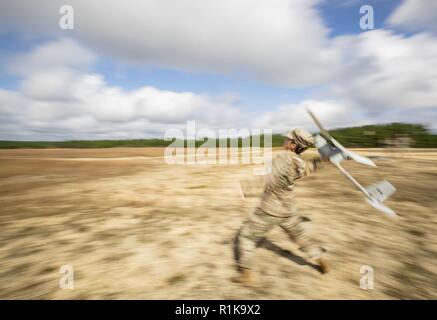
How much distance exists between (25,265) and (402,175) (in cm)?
1249

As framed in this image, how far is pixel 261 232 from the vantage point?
345 cm

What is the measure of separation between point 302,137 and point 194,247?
2.61m

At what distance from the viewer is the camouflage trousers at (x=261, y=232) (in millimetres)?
3430

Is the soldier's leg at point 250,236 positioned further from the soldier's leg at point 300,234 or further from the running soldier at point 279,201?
the soldier's leg at point 300,234

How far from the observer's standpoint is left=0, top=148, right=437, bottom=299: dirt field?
3369mm

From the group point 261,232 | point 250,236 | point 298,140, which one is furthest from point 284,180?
point 250,236

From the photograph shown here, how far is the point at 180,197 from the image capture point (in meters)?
8.34

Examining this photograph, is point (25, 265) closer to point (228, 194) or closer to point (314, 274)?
point (314, 274)

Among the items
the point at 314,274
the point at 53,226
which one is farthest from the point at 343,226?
the point at 53,226

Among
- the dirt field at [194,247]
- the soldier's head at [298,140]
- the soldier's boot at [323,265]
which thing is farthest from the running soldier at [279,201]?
the dirt field at [194,247]

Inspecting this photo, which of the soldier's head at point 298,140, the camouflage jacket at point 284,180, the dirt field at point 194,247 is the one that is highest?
the soldier's head at point 298,140

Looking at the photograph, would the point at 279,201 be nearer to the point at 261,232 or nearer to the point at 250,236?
the point at 261,232

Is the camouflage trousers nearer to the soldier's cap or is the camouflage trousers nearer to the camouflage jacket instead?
the camouflage jacket
